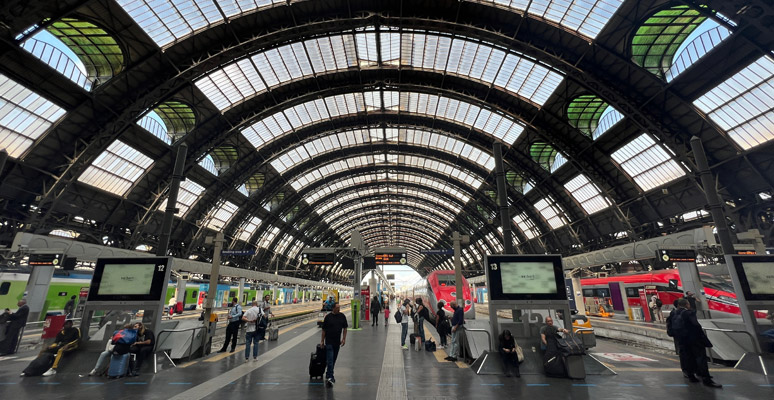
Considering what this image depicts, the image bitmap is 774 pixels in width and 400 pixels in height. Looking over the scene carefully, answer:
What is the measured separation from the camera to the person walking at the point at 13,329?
11008 mm

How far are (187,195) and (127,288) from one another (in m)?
24.9

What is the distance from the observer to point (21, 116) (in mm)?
17875

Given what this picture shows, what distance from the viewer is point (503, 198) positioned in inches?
489

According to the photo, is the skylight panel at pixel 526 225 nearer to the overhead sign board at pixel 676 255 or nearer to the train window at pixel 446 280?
the train window at pixel 446 280

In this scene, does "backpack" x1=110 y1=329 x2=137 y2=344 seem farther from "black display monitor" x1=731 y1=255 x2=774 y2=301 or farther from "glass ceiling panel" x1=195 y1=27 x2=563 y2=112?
"glass ceiling panel" x1=195 y1=27 x2=563 y2=112

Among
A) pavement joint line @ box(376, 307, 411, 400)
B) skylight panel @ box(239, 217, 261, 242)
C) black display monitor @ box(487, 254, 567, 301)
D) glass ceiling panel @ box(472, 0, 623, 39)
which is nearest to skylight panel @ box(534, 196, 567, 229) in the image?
glass ceiling panel @ box(472, 0, 623, 39)

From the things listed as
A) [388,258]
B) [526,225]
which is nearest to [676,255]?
[388,258]

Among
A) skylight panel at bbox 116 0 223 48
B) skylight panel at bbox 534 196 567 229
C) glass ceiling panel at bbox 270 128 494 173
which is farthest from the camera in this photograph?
glass ceiling panel at bbox 270 128 494 173

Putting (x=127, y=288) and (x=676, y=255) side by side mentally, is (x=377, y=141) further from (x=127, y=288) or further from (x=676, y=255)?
(x=127, y=288)

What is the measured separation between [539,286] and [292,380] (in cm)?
729

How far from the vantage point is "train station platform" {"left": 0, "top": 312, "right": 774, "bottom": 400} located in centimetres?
655

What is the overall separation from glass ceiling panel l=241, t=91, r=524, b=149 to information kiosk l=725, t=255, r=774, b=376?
21.6 m

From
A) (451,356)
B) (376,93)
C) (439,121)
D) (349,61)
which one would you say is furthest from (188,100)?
(451,356)

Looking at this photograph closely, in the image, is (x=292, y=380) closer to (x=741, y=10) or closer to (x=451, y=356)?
(x=451, y=356)
